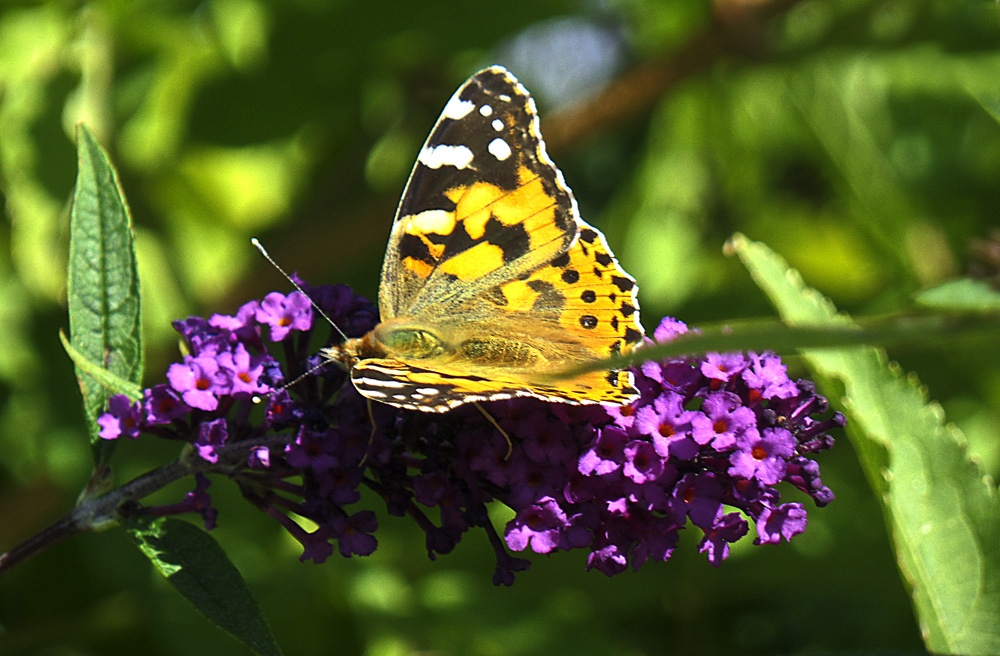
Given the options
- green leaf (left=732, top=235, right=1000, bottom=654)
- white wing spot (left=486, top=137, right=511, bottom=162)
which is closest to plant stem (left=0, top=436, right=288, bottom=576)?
white wing spot (left=486, top=137, right=511, bottom=162)

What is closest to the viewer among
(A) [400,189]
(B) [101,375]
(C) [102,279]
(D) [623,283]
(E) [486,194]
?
(B) [101,375]

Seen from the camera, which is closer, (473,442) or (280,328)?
(473,442)

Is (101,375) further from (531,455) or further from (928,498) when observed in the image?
(928,498)

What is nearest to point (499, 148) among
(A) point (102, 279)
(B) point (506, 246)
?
(B) point (506, 246)

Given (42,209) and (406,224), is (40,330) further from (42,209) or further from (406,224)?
(406,224)

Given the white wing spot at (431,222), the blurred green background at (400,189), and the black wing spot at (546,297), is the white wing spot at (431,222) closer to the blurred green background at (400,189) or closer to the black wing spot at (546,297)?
the black wing spot at (546,297)

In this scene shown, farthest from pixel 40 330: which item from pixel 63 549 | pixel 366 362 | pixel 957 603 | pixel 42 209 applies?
pixel 957 603
